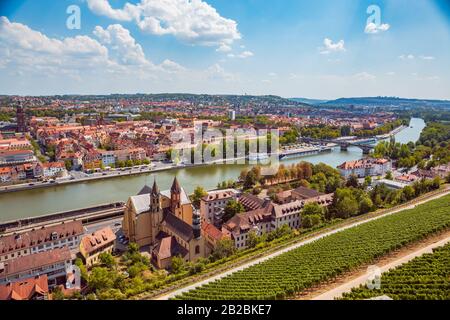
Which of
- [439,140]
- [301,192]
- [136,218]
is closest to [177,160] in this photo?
[301,192]

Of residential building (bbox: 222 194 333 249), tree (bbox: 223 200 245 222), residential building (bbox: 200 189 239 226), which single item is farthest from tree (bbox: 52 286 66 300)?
tree (bbox: 223 200 245 222)

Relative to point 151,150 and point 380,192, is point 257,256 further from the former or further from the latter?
point 151,150

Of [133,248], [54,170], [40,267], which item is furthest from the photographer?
[54,170]

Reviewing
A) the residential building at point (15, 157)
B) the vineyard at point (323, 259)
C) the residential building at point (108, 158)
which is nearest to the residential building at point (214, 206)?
the vineyard at point (323, 259)

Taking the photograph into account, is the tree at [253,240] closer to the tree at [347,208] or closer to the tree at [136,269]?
the tree at [136,269]

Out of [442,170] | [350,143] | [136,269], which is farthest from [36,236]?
[350,143]

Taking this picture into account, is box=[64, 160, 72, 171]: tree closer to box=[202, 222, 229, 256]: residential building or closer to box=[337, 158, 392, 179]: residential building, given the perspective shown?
box=[202, 222, 229, 256]: residential building

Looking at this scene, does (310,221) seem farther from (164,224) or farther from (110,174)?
(110,174)
